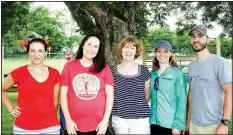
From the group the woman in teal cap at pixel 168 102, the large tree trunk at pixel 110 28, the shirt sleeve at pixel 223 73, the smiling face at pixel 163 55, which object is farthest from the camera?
the large tree trunk at pixel 110 28

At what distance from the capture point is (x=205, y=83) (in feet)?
10.7

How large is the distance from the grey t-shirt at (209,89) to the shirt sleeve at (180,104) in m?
0.10

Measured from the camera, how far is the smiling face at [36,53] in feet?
10.8

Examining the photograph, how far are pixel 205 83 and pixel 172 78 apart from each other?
0.33 metres

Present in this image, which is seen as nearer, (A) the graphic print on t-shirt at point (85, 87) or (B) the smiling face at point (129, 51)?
(A) the graphic print on t-shirt at point (85, 87)

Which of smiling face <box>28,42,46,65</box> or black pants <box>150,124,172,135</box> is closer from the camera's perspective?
smiling face <box>28,42,46,65</box>

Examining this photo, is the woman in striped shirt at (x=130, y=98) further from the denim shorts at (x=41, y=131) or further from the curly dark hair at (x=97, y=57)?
the denim shorts at (x=41, y=131)

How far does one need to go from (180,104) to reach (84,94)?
985 mm

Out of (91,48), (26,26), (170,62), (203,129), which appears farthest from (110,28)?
(26,26)

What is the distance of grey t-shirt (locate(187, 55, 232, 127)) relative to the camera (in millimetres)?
3209

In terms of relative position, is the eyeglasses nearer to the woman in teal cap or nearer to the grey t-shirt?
the woman in teal cap

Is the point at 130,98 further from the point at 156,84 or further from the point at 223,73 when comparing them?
the point at 223,73

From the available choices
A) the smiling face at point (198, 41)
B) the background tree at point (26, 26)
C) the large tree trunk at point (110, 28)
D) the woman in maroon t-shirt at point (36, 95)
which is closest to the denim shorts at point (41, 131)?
the woman in maroon t-shirt at point (36, 95)

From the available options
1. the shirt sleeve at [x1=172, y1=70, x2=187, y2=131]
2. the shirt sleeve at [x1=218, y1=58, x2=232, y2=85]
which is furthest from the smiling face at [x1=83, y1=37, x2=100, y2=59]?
the shirt sleeve at [x1=218, y1=58, x2=232, y2=85]
